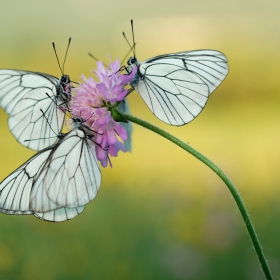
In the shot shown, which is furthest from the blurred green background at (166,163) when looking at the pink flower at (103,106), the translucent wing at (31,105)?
the pink flower at (103,106)

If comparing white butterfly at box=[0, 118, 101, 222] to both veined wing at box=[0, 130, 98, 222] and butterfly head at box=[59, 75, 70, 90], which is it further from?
butterfly head at box=[59, 75, 70, 90]

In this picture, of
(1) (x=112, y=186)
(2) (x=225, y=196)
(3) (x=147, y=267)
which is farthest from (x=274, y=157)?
(3) (x=147, y=267)

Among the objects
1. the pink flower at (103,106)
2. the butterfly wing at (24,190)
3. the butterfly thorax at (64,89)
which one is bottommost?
the butterfly wing at (24,190)

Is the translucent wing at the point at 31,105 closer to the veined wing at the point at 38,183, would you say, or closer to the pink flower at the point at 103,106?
the veined wing at the point at 38,183

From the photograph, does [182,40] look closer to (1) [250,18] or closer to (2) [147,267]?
(1) [250,18]

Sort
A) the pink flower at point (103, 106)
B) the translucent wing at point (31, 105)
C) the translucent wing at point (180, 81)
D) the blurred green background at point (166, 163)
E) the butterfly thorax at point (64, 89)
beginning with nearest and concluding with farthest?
the pink flower at point (103, 106) → the translucent wing at point (180, 81) → the butterfly thorax at point (64, 89) → the translucent wing at point (31, 105) → the blurred green background at point (166, 163)
